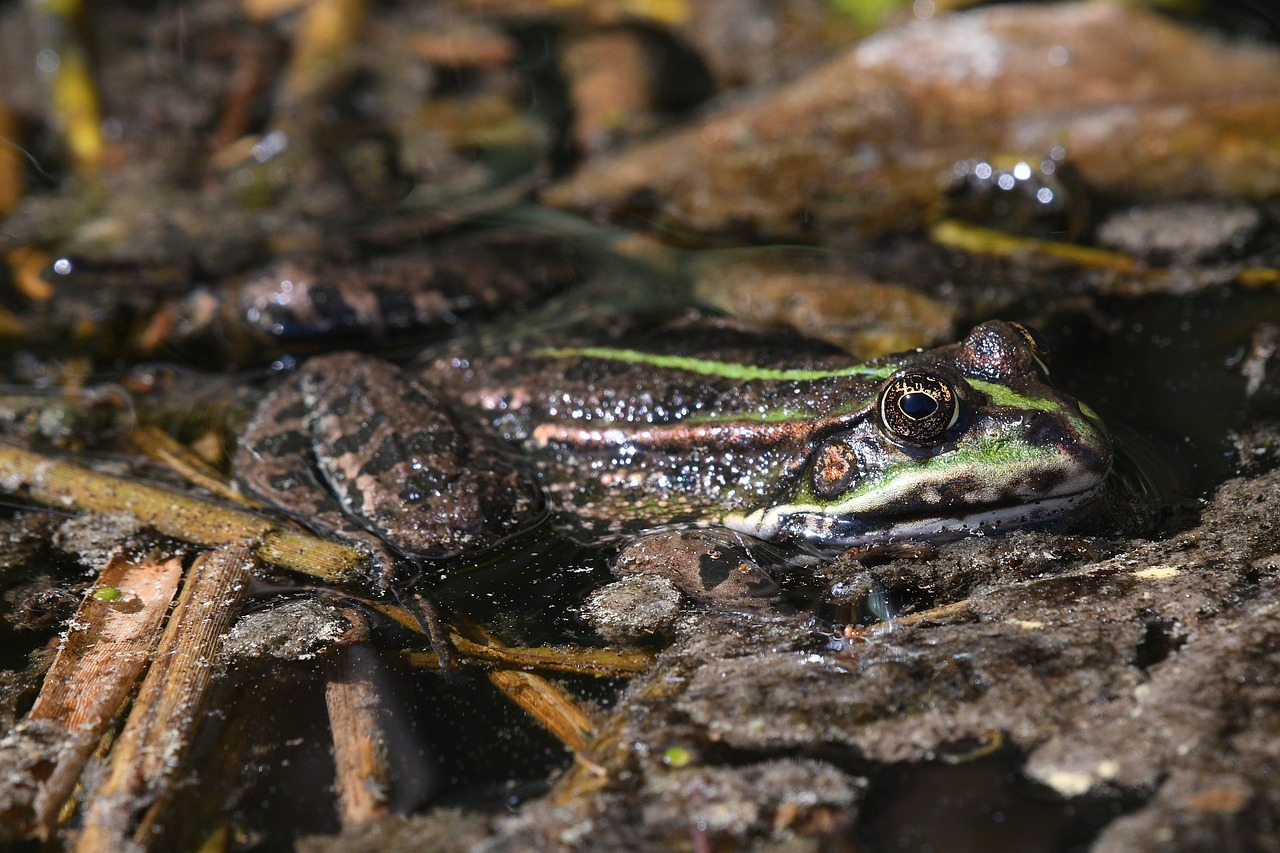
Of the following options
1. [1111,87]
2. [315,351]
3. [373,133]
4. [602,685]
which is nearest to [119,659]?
[602,685]

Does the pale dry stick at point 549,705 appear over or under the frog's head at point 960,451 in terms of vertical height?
under

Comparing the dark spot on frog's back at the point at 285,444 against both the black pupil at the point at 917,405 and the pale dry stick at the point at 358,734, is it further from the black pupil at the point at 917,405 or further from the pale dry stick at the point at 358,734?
the black pupil at the point at 917,405

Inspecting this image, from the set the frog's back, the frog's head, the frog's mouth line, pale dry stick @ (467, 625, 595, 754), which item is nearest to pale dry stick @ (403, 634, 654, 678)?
pale dry stick @ (467, 625, 595, 754)

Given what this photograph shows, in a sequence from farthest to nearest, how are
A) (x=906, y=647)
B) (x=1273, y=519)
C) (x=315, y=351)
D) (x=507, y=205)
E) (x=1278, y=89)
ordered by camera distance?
(x=507, y=205) < (x=1278, y=89) < (x=315, y=351) < (x=1273, y=519) < (x=906, y=647)

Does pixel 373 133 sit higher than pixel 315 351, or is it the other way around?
pixel 373 133

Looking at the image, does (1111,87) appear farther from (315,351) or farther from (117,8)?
(117,8)

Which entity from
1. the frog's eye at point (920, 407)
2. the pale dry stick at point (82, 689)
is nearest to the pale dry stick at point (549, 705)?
the pale dry stick at point (82, 689)
